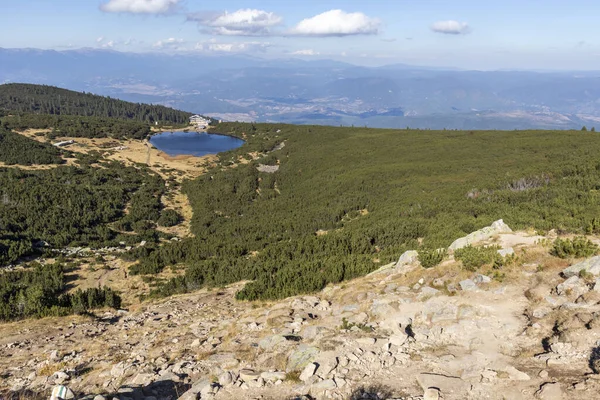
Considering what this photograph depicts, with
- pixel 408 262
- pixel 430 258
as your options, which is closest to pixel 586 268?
pixel 430 258

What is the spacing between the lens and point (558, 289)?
9.83 metres

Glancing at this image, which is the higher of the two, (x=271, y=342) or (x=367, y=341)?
(x=367, y=341)

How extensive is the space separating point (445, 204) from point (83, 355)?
82.3 ft

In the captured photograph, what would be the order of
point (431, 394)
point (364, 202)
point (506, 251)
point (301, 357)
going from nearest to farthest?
point (431, 394) → point (301, 357) → point (506, 251) → point (364, 202)

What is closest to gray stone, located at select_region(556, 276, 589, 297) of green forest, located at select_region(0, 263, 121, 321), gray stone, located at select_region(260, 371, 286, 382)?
gray stone, located at select_region(260, 371, 286, 382)

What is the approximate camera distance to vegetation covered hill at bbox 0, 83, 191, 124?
379ft

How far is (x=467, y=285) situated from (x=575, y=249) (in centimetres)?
376

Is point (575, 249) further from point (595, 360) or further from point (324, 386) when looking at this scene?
point (324, 386)

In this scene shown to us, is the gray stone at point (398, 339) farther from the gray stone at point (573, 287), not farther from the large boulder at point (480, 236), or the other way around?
the large boulder at point (480, 236)

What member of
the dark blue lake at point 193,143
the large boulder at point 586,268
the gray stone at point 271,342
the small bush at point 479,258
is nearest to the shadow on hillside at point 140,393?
the gray stone at point 271,342

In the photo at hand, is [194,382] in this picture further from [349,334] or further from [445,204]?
[445,204]

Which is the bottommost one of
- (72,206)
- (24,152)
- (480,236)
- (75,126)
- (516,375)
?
(72,206)

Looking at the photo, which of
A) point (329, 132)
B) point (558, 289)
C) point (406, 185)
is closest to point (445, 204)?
point (406, 185)

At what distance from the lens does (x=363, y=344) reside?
28.2ft
